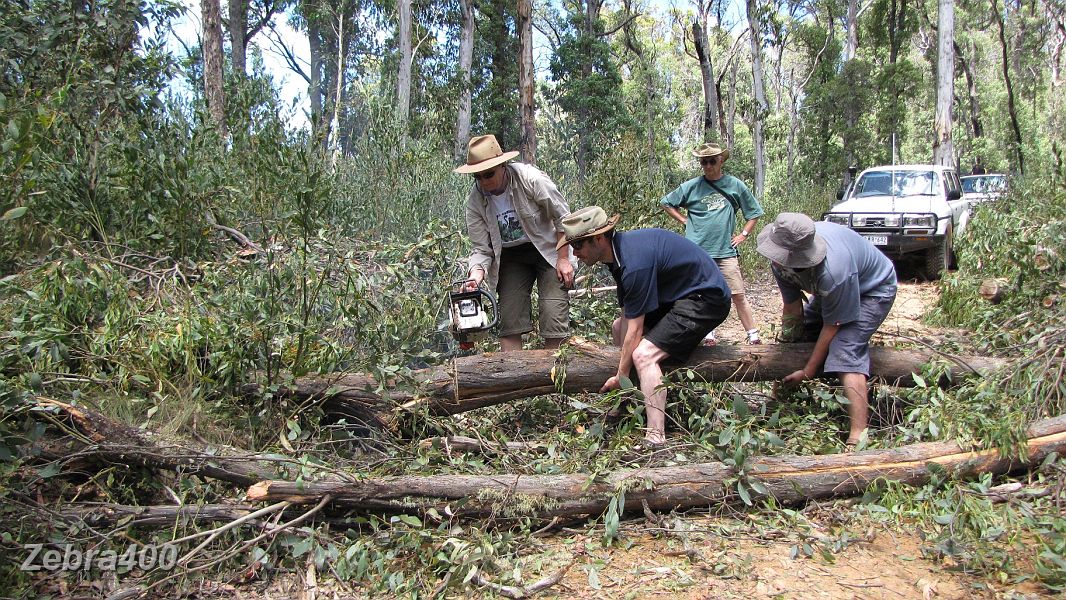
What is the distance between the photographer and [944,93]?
45.8 ft

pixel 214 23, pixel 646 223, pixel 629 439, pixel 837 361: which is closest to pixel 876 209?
pixel 646 223

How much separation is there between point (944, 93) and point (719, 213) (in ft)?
34.8

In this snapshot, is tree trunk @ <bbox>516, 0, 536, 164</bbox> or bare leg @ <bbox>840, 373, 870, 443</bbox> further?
tree trunk @ <bbox>516, 0, 536, 164</bbox>

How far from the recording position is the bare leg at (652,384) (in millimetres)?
4051

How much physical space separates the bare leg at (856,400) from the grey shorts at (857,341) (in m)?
0.05

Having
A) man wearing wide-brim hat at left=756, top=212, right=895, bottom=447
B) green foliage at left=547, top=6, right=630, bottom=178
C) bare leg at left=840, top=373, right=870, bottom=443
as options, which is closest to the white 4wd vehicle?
man wearing wide-brim hat at left=756, top=212, right=895, bottom=447

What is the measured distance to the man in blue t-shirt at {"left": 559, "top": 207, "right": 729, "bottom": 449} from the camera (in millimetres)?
4051

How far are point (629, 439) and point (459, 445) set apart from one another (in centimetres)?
97

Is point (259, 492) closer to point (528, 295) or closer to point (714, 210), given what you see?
point (528, 295)

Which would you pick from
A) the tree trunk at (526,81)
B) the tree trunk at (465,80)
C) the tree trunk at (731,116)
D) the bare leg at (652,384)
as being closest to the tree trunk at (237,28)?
the tree trunk at (465,80)

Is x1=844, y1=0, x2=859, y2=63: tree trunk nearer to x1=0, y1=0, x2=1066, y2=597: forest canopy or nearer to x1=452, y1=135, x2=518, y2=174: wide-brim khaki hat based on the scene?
x1=0, y1=0, x2=1066, y2=597: forest canopy

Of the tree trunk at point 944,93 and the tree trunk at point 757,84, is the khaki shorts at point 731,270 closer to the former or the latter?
the tree trunk at point 944,93

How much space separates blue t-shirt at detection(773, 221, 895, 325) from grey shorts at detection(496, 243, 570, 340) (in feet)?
4.68

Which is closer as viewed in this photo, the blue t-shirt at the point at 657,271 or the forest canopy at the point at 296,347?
the forest canopy at the point at 296,347
